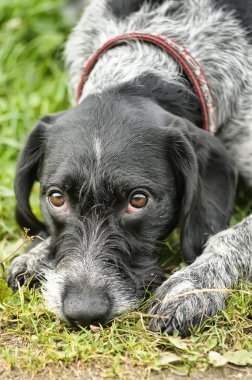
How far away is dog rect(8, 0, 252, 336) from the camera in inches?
177

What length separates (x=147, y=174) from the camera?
4.72 meters

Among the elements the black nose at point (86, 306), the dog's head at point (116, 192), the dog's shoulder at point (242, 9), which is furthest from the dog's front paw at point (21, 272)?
the dog's shoulder at point (242, 9)

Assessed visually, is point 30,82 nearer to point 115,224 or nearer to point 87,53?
point 87,53

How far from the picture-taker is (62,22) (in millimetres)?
8898

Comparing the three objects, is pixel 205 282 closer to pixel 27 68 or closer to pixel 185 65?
pixel 185 65

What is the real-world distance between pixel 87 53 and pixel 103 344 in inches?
128

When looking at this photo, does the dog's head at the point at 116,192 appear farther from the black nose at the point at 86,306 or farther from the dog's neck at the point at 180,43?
the dog's neck at the point at 180,43

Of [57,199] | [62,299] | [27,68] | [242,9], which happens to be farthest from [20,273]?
[27,68]

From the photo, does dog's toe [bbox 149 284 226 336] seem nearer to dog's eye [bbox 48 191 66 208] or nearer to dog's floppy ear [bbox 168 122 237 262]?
dog's floppy ear [bbox 168 122 237 262]

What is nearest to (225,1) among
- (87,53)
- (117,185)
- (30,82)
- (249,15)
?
(249,15)

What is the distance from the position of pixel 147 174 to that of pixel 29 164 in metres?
0.95

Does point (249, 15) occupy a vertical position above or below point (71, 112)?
above

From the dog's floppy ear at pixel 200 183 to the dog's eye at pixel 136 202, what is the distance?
1.10ft

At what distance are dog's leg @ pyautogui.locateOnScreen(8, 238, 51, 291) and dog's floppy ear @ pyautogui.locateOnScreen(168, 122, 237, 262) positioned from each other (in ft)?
3.22
